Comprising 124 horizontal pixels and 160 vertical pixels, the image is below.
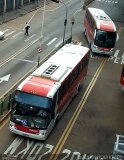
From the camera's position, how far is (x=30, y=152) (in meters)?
24.2

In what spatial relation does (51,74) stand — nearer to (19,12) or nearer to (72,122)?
(72,122)

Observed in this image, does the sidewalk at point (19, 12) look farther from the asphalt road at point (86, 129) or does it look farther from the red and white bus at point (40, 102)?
the red and white bus at point (40, 102)

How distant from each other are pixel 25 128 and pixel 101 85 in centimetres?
1395

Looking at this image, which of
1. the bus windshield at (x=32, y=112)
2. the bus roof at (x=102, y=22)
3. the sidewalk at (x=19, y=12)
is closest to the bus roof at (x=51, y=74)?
the bus windshield at (x=32, y=112)

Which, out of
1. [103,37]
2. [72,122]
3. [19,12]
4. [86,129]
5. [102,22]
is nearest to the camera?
[86,129]

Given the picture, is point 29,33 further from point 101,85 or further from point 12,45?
point 101,85

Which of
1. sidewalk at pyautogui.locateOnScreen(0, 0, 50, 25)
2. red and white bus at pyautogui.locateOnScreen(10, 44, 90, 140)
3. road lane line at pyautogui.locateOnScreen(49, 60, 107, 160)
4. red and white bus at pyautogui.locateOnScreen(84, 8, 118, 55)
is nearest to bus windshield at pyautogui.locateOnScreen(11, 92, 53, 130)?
red and white bus at pyautogui.locateOnScreen(10, 44, 90, 140)

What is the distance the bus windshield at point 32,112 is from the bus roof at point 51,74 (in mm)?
444

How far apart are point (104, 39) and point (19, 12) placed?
26625 mm

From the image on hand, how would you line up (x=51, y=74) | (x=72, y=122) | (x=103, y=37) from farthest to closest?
1. (x=103, y=37)
2. (x=72, y=122)
3. (x=51, y=74)

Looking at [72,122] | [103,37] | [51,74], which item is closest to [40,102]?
[51,74]

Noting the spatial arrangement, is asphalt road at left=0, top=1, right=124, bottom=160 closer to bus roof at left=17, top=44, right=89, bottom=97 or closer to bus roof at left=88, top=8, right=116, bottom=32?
bus roof at left=17, top=44, right=89, bottom=97

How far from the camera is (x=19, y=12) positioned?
226 ft

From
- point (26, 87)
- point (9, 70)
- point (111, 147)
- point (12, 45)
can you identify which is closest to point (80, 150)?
point (111, 147)
